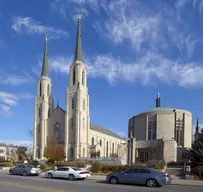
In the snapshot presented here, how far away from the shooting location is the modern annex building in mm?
50662

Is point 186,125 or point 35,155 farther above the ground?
point 186,125

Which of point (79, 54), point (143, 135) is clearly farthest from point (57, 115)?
point (143, 135)

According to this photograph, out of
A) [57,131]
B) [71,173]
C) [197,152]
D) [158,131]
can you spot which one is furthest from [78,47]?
[71,173]

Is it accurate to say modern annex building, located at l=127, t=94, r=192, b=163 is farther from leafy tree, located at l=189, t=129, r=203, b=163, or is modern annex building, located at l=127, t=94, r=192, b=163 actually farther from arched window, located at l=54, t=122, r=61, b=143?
arched window, located at l=54, t=122, r=61, b=143

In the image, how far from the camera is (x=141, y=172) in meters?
20.0

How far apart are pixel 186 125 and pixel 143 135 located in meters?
8.49

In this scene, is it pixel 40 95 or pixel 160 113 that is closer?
pixel 160 113

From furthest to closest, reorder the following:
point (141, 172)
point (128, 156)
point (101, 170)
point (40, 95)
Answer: point (40, 95) < point (128, 156) < point (101, 170) < point (141, 172)

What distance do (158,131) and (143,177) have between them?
36.9 meters

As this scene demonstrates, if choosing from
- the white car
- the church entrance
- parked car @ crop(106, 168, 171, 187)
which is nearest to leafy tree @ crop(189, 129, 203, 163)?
parked car @ crop(106, 168, 171, 187)

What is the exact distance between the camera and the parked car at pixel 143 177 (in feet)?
62.8

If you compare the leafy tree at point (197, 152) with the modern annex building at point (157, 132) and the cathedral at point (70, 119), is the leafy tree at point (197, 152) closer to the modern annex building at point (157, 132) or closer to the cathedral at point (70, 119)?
the modern annex building at point (157, 132)

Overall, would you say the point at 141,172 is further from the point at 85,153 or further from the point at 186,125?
the point at 85,153

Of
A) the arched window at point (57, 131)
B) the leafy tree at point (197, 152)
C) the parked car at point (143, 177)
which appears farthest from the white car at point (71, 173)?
the arched window at point (57, 131)
